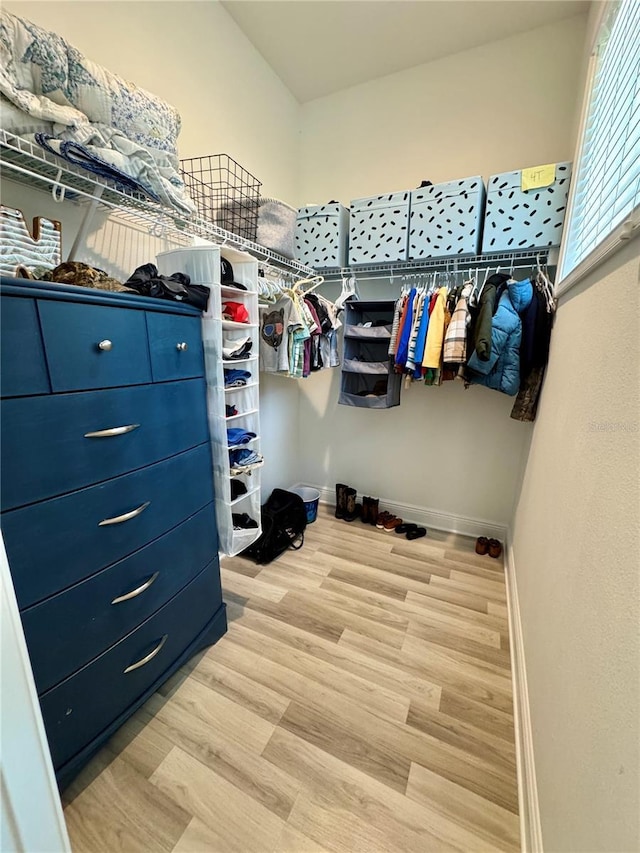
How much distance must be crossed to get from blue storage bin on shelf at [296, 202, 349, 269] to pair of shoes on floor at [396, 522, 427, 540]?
1.88 meters

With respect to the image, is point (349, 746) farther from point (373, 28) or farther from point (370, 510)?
point (373, 28)

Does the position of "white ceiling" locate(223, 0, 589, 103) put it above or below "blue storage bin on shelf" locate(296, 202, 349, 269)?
above

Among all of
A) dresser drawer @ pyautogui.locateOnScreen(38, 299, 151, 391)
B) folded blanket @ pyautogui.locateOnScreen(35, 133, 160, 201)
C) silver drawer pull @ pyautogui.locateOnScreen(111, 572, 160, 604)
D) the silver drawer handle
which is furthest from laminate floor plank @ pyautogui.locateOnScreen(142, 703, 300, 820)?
folded blanket @ pyautogui.locateOnScreen(35, 133, 160, 201)

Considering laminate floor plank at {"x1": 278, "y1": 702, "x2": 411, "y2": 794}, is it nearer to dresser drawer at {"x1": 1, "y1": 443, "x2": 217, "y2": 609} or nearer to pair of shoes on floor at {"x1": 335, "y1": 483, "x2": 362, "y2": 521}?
dresser drawer at {"x1": 1, "y1": 443, "x2": 217, "y2": 609}

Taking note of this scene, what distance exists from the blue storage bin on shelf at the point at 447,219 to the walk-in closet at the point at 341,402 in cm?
2

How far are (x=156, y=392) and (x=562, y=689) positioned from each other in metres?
1.37

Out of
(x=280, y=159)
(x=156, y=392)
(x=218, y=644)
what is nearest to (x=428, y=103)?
(x=280, y=159)

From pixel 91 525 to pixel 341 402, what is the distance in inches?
64.1

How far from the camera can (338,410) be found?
263 cm

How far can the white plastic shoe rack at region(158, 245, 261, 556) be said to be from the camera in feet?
4.10

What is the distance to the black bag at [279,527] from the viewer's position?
204cm

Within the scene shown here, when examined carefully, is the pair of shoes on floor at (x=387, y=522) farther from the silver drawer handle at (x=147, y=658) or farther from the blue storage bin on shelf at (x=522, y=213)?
the blue storage bin on shelf at (x=522, y=213)

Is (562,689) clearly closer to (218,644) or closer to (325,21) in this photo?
(218,644)

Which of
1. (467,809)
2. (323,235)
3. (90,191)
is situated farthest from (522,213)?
(467,809)
